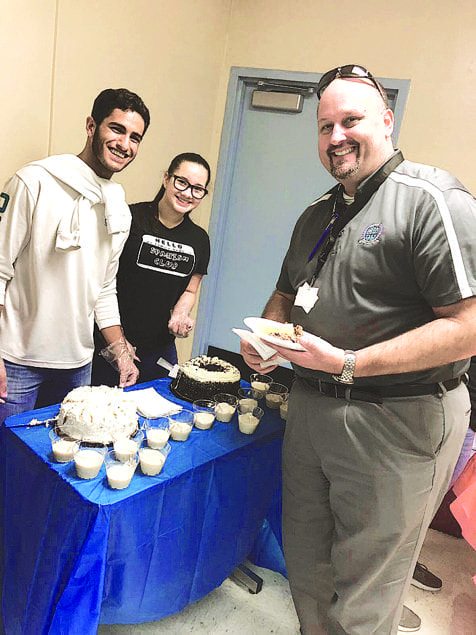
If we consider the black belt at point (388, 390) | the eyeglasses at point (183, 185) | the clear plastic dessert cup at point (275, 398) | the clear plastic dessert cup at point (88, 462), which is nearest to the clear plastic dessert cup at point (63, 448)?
the clear plastic dessert cup at point (88, 462)

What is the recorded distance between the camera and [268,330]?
1581mm

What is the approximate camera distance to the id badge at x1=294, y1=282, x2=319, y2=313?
62.3 inches

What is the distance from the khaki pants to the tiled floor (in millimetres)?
508

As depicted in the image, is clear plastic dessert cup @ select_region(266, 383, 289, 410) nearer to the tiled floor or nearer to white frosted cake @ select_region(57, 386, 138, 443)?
white frosted cake @ select_region(57, 386, 138, 443)

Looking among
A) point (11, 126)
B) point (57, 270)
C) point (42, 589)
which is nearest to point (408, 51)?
point (11, 126)

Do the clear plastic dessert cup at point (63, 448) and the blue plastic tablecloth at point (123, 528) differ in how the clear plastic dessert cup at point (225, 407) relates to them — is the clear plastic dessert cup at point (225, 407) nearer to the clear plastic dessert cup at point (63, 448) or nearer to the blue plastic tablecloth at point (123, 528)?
the blue plastic tablecloth at point (123, 528)

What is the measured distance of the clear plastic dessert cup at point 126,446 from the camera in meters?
1.52

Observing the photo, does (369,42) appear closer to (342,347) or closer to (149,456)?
(342,347)

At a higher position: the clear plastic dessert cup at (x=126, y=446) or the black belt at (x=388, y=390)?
the black belt at (x=388, y=390)

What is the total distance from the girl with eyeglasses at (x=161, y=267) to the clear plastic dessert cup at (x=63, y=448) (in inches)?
39.1

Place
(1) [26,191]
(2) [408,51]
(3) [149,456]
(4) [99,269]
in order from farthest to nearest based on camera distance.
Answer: (2) [408,51]
(4) [99,269]
(1) [26,191]
(3) [149,456]

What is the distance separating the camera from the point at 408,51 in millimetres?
3141

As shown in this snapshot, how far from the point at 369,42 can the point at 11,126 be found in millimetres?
2279

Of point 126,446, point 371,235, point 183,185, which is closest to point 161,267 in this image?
point 183,185
